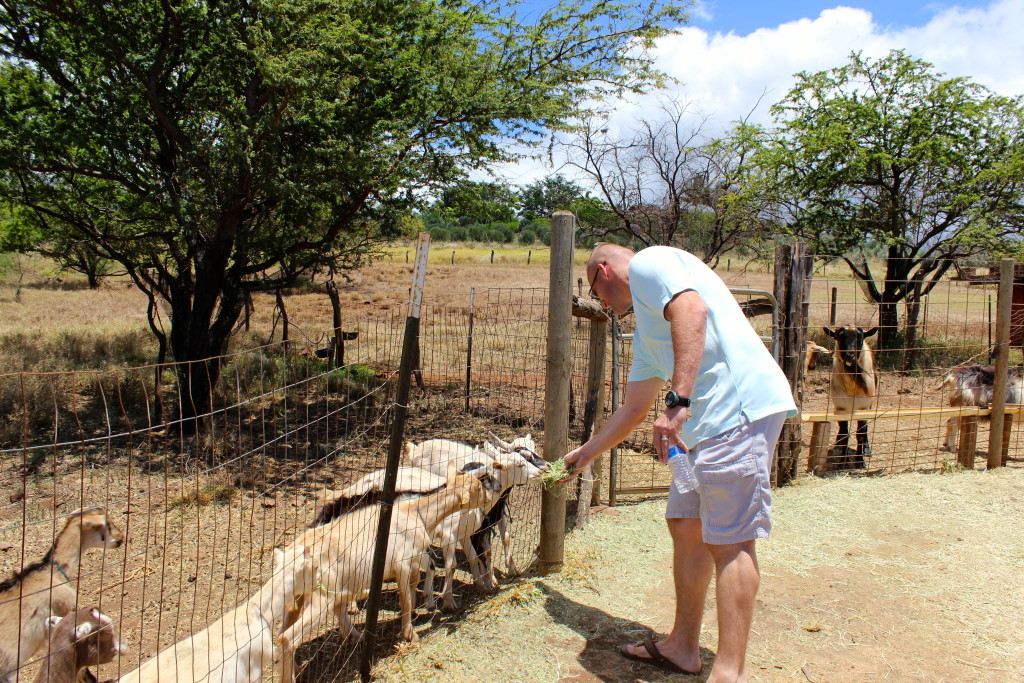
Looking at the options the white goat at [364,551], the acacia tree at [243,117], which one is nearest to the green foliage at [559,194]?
the acacia tree at [243,117]

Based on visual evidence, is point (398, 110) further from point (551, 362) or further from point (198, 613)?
point (198, 613)

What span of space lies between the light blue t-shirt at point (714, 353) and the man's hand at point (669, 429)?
0.39 feet

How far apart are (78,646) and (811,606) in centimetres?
385

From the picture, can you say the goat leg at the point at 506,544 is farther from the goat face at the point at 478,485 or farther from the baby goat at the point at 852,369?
the baby goat at the point at 852,369

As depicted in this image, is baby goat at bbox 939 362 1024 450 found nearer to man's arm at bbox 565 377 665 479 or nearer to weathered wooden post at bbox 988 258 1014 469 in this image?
weathered wooden post at bbox 988 258 1014 469

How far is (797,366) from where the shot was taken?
6.51m

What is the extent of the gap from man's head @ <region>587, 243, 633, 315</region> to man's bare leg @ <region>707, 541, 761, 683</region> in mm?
1160

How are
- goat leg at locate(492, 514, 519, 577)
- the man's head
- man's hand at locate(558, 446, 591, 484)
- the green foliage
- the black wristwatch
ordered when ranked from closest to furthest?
the black wristwatch < the man's head < man's hand at locate(558, 446, 591, 484) < goat leg at locate(492, 514, 519, 577) < the green foliage

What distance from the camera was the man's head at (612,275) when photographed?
3309mm

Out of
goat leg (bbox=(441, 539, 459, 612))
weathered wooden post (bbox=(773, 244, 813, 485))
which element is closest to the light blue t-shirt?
goat leg (bbox=(441, 539, 459, 612))

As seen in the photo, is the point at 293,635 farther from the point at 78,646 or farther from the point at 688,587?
the point at 688,587

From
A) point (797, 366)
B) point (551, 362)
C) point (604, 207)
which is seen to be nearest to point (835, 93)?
point (604, 207)

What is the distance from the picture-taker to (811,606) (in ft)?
13.6

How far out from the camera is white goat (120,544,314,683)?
3.15 m
